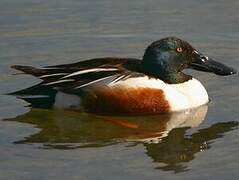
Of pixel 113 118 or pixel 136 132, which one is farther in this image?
pixel 113 118

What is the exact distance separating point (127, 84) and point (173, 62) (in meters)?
0.69

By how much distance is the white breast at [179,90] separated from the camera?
10398mm

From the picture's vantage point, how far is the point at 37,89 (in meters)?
Result: 10.7

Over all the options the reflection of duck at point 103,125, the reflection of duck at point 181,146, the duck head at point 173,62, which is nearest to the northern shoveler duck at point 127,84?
the duck head at point 173,62

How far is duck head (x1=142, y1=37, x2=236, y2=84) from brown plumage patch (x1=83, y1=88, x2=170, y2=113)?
12.5 inches

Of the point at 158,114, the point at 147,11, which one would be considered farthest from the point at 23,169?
the point at 147,11

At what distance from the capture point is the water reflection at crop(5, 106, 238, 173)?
30.6 ft

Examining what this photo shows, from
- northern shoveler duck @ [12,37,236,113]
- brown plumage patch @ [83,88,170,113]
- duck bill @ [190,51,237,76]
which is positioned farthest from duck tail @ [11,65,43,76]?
duck bill @ [190,51,237,76]

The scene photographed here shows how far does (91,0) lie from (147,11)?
2.99ft

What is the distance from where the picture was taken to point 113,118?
411 inches

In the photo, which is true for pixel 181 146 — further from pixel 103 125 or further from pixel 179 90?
pixel 179 90

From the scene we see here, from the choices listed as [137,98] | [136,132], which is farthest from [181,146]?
[137,98]

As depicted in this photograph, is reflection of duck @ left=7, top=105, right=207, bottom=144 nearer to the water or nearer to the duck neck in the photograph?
the water

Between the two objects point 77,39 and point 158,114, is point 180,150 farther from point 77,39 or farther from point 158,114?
point 77,39
